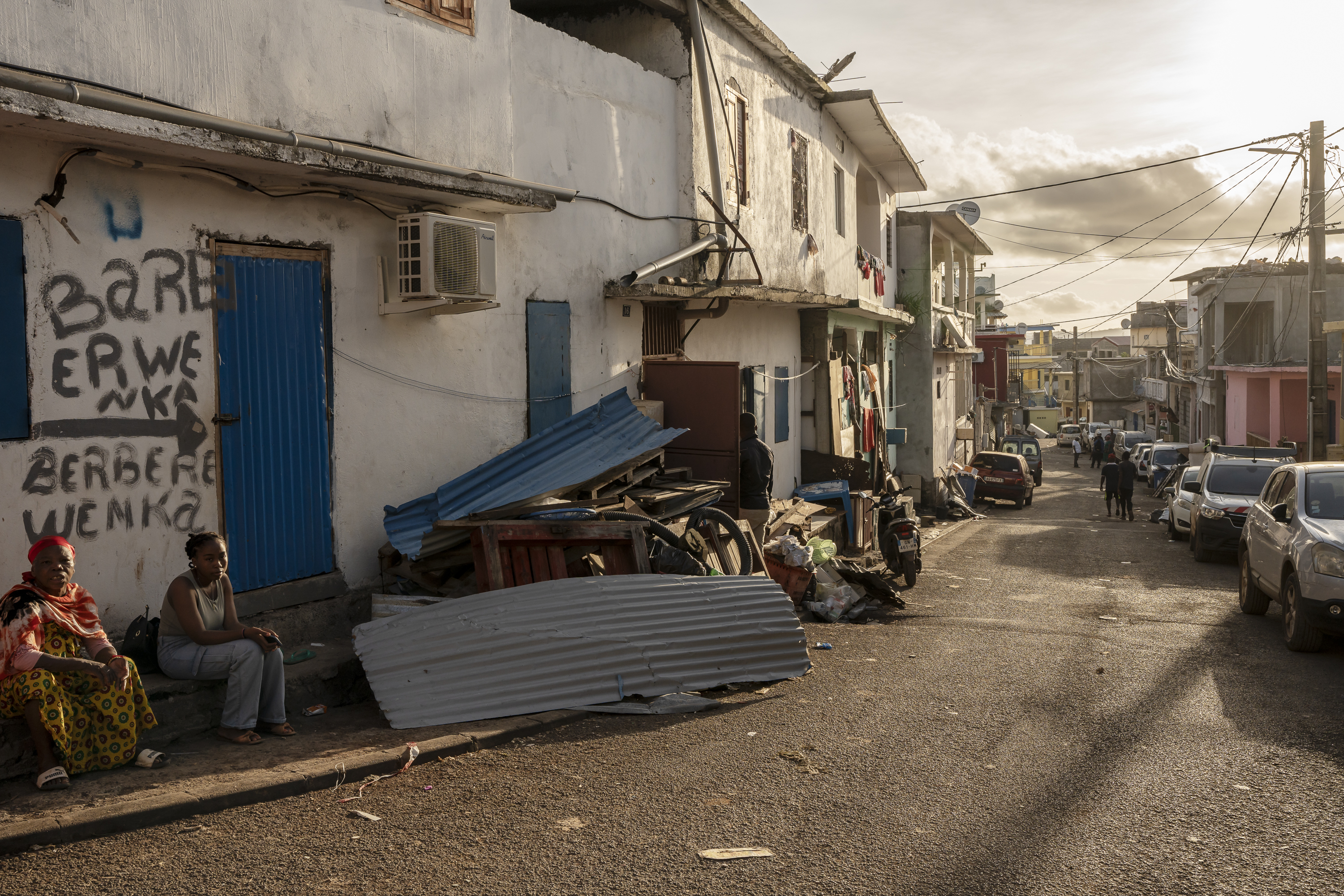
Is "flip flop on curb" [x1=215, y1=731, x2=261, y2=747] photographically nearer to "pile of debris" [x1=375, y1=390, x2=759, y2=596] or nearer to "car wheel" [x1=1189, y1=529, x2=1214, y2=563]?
"pile of debris" [x1=375, y1=390, x2=759, y2=596]

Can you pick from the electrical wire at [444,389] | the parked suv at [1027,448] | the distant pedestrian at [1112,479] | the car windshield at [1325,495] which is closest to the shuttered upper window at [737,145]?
the electrical wire at [444,389]

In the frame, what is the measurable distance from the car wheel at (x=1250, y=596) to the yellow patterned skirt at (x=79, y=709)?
10.1 m

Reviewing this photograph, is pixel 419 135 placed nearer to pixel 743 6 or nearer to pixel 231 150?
pixel 231 150

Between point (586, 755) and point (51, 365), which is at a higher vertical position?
point (51, 365)

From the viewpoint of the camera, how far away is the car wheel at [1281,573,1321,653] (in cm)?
848

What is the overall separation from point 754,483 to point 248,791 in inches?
267

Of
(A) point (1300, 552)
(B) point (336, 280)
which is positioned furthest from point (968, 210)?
(B) point (336, 280)

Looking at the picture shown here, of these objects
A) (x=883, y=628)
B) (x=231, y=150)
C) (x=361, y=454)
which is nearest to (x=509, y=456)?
(x=361, y=454)

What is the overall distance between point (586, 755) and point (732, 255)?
8.56m

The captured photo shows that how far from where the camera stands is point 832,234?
1811 cm

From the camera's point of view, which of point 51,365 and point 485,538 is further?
point 485,538

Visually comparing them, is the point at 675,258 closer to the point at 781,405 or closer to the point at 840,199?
the point at 781,405

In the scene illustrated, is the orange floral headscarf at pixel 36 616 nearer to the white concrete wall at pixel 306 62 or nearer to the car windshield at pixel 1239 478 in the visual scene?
the white concrete wall at pixel 306 62

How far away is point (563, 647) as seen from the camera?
6465 mm
